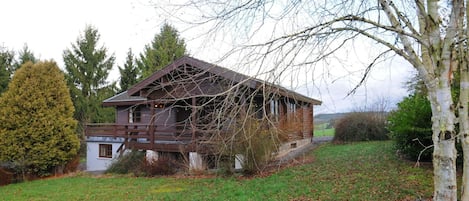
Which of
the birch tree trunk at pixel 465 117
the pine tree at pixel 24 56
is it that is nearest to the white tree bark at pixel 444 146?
the birch tree trunk at pixel 465 117

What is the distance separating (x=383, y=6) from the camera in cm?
461

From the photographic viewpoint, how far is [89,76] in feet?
93.8

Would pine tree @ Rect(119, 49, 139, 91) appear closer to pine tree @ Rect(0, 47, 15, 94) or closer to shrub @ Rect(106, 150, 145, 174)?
pine tree @ Rect(0, 47, 15, 94)

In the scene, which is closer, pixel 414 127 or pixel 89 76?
pixel 414 127

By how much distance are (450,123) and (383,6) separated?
1.78m

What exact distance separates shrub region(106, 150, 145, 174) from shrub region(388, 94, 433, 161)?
10177 mm

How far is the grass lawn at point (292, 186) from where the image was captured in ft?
25.6

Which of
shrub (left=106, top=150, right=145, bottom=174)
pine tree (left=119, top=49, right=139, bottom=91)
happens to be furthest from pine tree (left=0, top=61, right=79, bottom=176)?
pine tree (left=119, top=49, right=139, bottom=91)

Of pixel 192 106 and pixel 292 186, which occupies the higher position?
pixel 192 106

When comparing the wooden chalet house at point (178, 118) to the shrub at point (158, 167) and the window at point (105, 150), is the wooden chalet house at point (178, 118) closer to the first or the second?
the window at point (105, 150)

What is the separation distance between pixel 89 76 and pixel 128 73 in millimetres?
3938

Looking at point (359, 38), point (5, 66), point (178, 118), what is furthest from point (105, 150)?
point (359, 38)

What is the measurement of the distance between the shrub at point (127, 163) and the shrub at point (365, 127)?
1192 centimetres

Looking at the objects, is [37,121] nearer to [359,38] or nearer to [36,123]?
[36,123]
